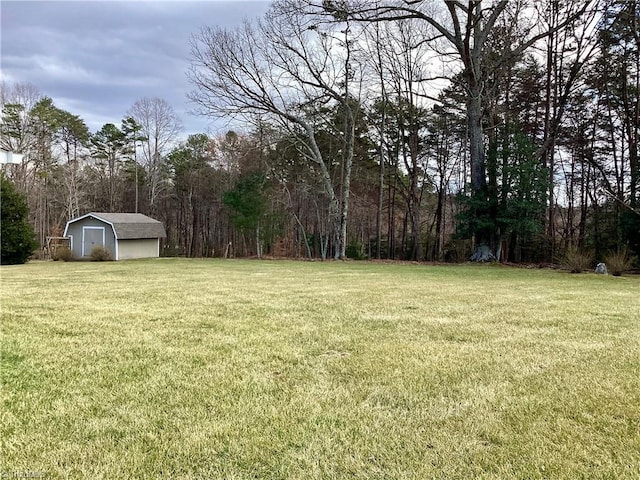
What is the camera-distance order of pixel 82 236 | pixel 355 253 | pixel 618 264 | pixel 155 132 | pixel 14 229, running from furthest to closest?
1. pixel 155 132
2. pixel 82 236
3. pixel 355 253
4. pixel 14 229
5. pixel 618 264

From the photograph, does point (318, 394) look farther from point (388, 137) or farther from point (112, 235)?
point (112, 235)

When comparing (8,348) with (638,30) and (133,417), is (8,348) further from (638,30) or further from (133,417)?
(638,30)

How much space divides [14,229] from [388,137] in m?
16.4

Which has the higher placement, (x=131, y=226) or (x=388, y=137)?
(x=388, y=137)

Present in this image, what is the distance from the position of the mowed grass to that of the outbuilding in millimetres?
15797

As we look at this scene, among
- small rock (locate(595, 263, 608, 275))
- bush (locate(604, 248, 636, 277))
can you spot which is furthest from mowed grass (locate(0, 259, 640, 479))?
bush (locate(604, 248, 636, 277))

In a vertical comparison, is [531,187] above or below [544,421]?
above

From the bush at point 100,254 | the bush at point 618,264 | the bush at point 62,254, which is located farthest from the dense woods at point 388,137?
the bush at point 62,254

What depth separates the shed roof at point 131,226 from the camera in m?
19.5

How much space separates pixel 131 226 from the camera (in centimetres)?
2012

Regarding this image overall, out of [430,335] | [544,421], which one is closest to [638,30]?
[430,335]

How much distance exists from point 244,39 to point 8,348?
15.2 m

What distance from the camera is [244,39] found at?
1577 centimetres

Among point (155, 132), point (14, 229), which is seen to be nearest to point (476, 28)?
point (14, 229)
